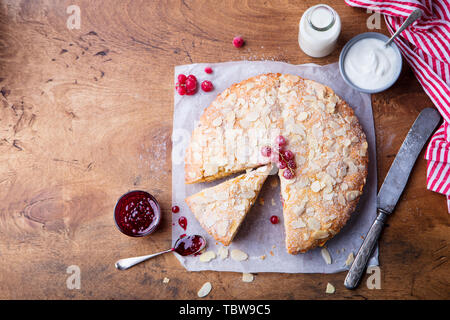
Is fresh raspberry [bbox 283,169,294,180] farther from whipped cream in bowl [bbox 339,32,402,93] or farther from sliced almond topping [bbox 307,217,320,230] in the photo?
whipped cream in bowl [bbox 339,32,402,93]

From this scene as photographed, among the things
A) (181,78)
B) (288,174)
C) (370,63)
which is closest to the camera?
(288,174)

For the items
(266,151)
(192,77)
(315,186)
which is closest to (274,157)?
(266,151)

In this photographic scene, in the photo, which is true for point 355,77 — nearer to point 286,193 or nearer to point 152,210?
point 286,193

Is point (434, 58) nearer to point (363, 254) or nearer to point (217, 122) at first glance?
point (363, 254)

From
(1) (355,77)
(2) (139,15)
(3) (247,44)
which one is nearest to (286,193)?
(1) (355,77)

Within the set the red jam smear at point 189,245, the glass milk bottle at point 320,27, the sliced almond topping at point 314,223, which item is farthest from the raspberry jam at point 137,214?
the glass milk bottle at point 320,27

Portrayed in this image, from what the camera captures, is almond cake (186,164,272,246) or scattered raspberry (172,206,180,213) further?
scattered raspberry (172,206,180,213)

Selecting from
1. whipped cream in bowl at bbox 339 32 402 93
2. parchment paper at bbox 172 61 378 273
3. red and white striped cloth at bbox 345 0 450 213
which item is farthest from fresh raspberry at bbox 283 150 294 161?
red and white striped cloth at bbox 345 0 450 213
